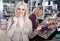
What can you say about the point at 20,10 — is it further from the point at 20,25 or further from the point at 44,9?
the point at 44,9

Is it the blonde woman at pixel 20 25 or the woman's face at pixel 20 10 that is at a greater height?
the woman's face at pixel 20 10

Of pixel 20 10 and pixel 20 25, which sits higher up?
pixel 20 10

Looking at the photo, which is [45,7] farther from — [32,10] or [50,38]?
[50,38]

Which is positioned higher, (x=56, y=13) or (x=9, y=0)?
(x=9, y=0)

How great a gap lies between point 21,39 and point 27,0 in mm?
469

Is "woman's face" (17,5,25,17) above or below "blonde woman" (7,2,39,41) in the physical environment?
above

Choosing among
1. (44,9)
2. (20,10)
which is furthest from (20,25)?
(44,9)

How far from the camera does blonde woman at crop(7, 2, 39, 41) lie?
187 centimetres

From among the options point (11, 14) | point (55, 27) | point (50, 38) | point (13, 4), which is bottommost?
point (50, 38)

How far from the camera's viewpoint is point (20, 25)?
1896 mm

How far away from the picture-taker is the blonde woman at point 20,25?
1868mm

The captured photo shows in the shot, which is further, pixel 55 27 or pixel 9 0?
pixel 55 27

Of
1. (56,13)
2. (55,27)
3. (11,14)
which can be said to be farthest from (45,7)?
(11,14)

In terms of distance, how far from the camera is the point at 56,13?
1956mm
